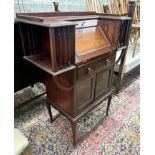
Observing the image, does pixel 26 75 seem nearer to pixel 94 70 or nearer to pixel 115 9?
pixel 94 70

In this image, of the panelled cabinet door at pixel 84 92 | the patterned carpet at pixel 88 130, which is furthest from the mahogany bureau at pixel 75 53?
the patterned carpet at pixel 88 130

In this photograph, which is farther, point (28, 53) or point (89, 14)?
point (89, 14)

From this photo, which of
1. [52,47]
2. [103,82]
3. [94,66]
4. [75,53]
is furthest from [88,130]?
[52,47]

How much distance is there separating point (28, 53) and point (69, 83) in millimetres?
417

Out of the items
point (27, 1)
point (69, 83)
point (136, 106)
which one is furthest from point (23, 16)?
point (136, 106)

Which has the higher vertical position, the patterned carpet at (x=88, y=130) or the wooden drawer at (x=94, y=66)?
the wooden drawer at (x=94, y=66)

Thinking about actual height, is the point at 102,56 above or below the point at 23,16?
below

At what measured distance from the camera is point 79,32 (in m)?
1.16

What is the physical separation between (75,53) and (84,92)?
0.37 m

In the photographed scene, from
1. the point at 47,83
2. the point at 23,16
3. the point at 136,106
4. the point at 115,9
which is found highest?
the point at 115,9

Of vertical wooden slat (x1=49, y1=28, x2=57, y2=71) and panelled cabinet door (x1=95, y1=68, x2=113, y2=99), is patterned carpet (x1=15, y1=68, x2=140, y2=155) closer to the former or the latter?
panelled cabinet door (x1=95, y1=68, x2=113, y2=99)

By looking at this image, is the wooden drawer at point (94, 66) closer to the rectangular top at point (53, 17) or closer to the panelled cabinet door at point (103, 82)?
the panelled cabinet door at point (103, 82)

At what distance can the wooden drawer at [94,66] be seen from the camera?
107cm
